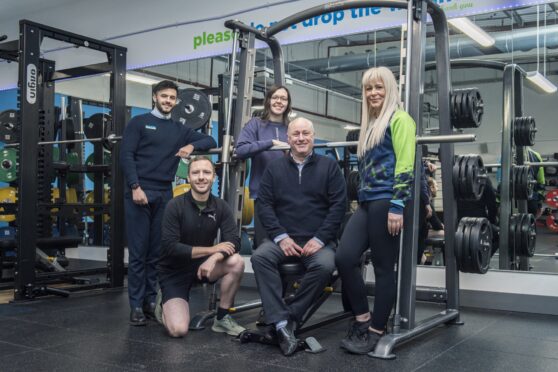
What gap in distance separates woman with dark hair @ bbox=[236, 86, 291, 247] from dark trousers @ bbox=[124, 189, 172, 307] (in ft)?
2.19

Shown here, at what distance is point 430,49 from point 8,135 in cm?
545

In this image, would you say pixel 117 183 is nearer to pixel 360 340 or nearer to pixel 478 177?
pixel 360 340

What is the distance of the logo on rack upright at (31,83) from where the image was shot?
13.7ft

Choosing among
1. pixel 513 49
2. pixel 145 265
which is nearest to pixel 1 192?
pixel 145 265

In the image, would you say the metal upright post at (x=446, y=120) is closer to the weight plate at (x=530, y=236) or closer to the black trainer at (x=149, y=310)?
the weight plate at (x=530, y=236)

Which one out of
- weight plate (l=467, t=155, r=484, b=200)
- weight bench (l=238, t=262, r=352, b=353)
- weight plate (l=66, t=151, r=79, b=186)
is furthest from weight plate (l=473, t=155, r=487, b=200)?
weight plate (l=66, t=151, r=79, b=186)

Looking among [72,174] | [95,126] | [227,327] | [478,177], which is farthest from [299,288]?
[72,174]

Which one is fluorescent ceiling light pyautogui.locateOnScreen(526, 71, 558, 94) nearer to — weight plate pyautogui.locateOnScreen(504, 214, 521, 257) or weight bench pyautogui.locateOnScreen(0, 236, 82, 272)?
weight plate pyautogui.locateOnScreen(504, 214, 521, 257)

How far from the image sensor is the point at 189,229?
3.16 meters

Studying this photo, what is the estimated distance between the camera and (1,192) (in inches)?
269

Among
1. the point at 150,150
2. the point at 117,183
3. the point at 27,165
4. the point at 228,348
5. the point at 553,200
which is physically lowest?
the point at 228,348

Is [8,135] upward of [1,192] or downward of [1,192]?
upward

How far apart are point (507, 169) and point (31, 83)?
150 inches

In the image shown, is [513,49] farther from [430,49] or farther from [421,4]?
[421,4]
